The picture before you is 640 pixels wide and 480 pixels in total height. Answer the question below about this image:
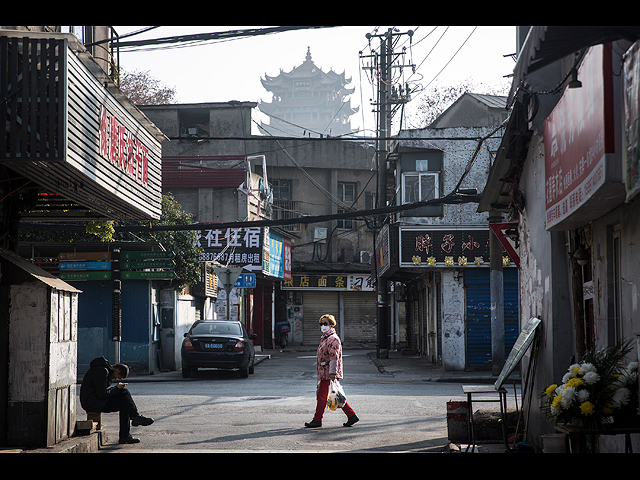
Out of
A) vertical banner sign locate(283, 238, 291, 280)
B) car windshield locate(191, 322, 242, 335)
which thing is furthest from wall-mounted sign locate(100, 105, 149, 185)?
vertical banner sign locate(283, 238, 291, 280)

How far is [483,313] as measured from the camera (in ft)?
72.4

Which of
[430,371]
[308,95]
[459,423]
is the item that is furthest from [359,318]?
[308,95]

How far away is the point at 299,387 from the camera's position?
16.8 m

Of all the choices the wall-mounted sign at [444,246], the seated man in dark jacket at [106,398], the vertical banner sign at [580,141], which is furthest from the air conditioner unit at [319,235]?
the vertical banner sign at [580,141]

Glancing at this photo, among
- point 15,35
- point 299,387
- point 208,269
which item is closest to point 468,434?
point 15,35

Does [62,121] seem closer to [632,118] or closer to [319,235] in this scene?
[632,118]

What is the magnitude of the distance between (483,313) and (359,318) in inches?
741

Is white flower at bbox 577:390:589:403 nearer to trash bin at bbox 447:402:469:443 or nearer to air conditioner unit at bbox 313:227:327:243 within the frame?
trash bin at bbox 447:402:469:443

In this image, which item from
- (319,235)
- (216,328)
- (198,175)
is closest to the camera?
(216,328)

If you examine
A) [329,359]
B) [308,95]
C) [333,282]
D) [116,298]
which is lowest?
[329,359]

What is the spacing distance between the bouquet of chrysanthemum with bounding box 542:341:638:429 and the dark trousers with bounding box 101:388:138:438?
5747 mm

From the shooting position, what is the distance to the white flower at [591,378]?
5.45m

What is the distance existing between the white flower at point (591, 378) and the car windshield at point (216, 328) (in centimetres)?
1461

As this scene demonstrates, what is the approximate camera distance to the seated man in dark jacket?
9258 millimetres
